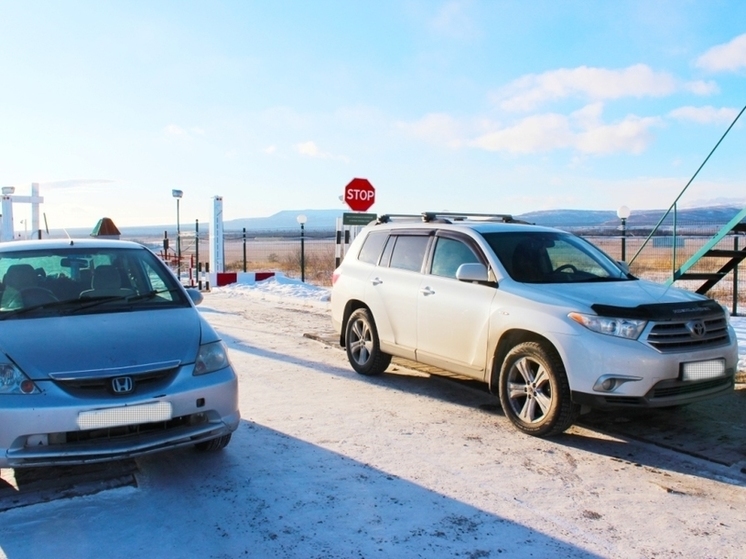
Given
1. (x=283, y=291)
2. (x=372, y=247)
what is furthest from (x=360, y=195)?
(x=372, y=247)

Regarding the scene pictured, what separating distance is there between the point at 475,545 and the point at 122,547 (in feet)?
6.17

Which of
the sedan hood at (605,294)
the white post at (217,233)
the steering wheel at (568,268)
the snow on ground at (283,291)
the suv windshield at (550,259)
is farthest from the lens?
the white post at (217,233)

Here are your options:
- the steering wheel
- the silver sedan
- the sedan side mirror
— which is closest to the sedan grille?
the silver sedan

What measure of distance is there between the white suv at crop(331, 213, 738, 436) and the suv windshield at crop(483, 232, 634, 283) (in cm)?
2

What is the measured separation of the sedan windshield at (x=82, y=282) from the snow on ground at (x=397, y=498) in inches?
47.8

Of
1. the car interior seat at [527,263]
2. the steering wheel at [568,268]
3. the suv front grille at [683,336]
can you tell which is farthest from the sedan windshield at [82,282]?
the suv front grille at [683,336]

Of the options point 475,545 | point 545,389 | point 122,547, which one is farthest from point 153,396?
point 545,389

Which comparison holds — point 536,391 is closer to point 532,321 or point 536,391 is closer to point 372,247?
point 532,321

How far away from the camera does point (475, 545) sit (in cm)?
365

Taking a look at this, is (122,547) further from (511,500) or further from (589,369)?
(589,369)

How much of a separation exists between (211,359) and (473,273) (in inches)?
100.0

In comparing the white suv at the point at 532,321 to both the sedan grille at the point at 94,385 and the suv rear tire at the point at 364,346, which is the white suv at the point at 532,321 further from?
the sedan grille at the point at 94,385

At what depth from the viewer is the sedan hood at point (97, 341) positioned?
4.12 metres

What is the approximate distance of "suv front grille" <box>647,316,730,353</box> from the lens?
5082 mm
